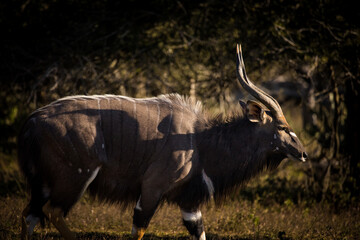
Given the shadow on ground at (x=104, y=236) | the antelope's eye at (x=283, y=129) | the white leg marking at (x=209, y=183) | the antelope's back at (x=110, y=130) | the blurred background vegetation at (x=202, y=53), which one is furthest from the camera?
the blurred background vegetation at (x=202, y=53)

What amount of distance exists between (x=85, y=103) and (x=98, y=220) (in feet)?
5.65

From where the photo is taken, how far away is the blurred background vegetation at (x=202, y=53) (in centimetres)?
521

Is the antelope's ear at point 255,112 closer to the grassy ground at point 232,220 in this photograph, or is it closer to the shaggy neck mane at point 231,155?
the shaggy neck mane at point 231,155

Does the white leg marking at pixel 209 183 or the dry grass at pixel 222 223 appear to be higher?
the white leg marking at pixel 209 183

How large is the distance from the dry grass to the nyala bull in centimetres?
53

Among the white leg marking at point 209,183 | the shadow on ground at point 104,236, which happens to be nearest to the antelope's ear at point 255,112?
the white leg marking at point 209,183

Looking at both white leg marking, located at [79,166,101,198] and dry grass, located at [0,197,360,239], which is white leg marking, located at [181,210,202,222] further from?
white leg marking, located at [79,166,101,198]

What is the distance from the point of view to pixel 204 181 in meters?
3.54

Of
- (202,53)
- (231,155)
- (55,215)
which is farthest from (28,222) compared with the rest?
(202,53)

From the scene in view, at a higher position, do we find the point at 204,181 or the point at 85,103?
the point at 85,103

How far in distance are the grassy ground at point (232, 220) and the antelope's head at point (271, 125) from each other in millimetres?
482

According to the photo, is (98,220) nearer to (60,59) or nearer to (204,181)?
(204,181)

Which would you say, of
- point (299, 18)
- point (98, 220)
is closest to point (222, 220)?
point (98, 220)

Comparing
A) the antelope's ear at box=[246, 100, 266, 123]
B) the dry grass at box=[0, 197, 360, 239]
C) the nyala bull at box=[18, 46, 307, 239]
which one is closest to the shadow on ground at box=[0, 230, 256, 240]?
the dry grass at box=[0, 197, 360, 239]
